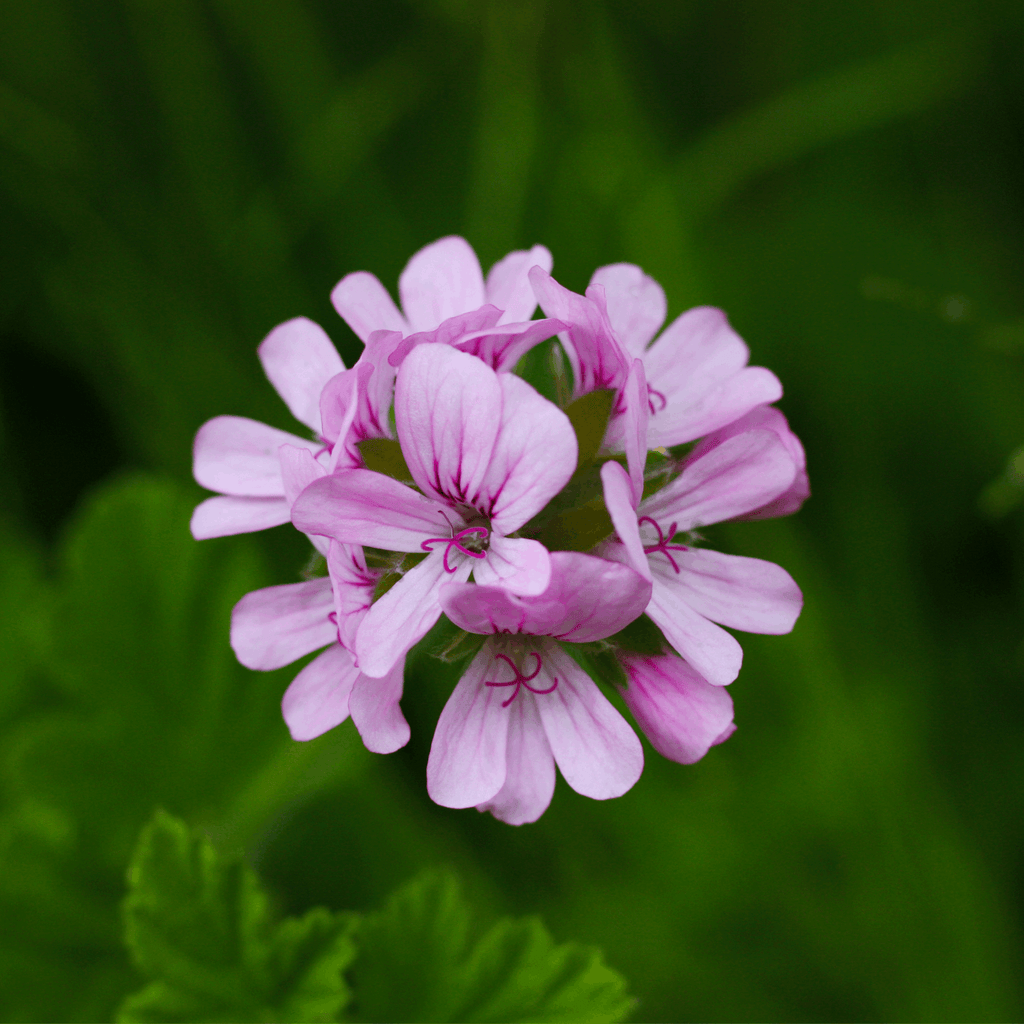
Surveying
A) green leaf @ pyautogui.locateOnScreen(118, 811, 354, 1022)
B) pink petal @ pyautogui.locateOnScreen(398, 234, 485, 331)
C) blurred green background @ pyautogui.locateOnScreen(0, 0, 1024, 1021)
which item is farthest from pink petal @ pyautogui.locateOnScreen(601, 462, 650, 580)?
blurred green background @ pyautogui.locateOnScreen(0, 0, 1024, 1021)

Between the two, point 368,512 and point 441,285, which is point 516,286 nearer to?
point 441,285

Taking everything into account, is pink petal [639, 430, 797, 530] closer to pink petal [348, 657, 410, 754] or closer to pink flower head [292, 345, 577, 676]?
pink flower head [292, 345, 577, 676]

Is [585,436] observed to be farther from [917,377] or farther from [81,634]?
[917,377]

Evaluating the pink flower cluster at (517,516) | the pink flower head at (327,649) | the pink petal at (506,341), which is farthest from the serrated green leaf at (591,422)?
the pink flower head at (327,649)

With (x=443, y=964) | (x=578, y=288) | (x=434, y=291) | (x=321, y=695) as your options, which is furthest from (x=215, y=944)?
(x=578, y=288)

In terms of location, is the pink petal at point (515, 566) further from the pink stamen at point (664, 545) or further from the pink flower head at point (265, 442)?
the pink flower head at point (265, 442)

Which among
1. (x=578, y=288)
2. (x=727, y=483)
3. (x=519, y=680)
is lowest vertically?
(x=519, y=680)
